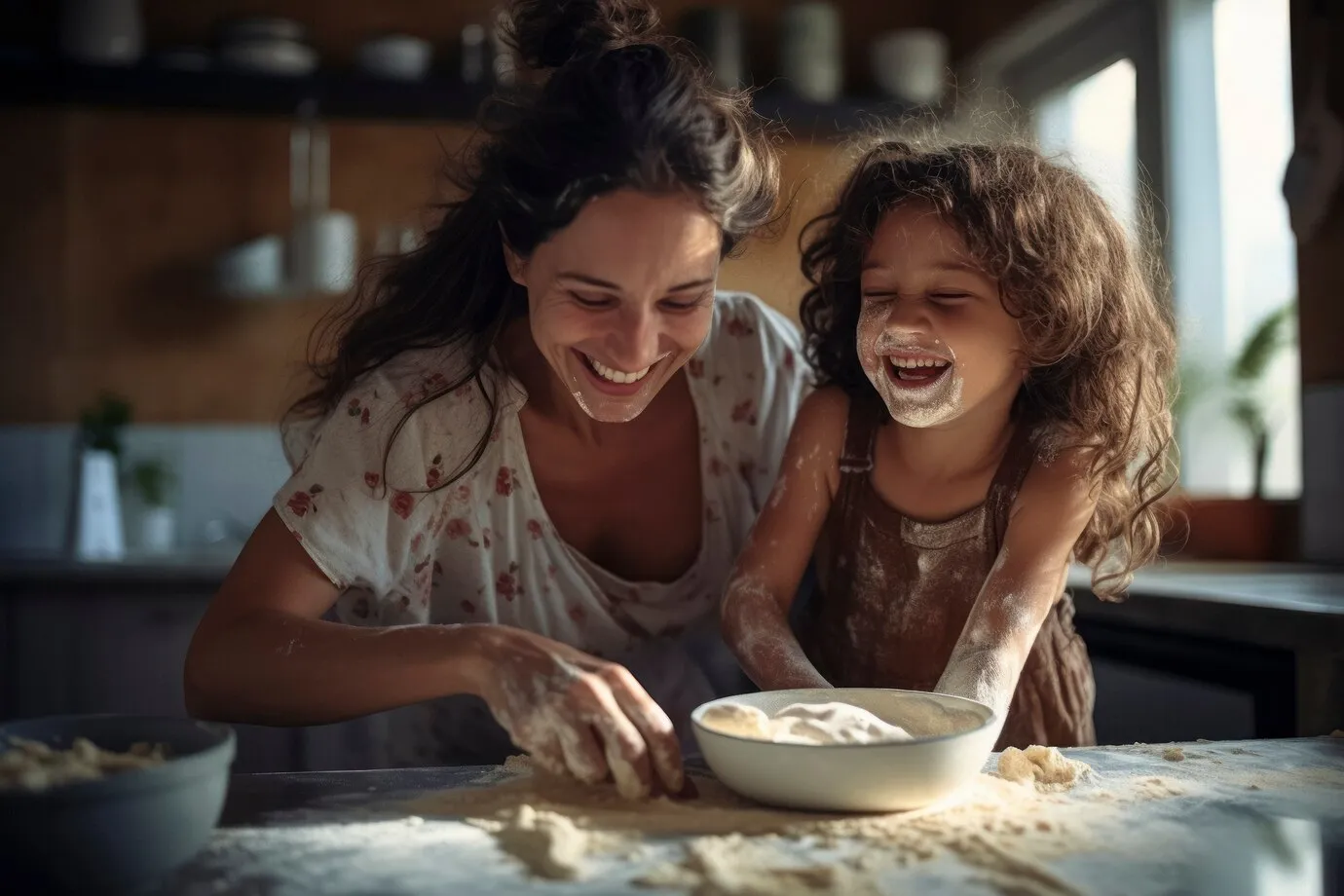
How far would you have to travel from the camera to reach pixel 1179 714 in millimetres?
1558

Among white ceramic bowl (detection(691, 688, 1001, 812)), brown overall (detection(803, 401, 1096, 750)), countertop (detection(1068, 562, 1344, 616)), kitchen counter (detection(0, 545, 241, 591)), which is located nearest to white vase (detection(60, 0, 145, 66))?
kitchen counter (detection(0, 545, 241, 591))

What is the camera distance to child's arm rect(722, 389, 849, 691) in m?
1.14

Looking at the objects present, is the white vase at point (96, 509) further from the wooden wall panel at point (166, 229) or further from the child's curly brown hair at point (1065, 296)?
the child's curly brown hair at point (1065, 296)

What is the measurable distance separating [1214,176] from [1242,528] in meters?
0.90

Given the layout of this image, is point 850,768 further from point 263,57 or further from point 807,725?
point 263,57

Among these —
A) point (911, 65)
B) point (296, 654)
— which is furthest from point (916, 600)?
point (911, 65)

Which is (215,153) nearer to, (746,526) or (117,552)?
(117,552)

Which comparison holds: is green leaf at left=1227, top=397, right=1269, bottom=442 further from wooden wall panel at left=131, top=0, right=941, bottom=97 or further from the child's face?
wooden wall panel at left=131, top=0, right=941, bottom=97

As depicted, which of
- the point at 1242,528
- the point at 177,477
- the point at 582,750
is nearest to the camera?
the point at 582,750

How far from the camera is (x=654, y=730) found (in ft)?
2.72

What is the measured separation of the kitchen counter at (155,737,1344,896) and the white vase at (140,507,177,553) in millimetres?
2427

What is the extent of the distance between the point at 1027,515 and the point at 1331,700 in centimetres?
44

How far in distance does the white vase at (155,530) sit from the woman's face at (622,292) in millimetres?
2265

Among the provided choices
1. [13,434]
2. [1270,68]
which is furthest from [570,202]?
[13,434]
